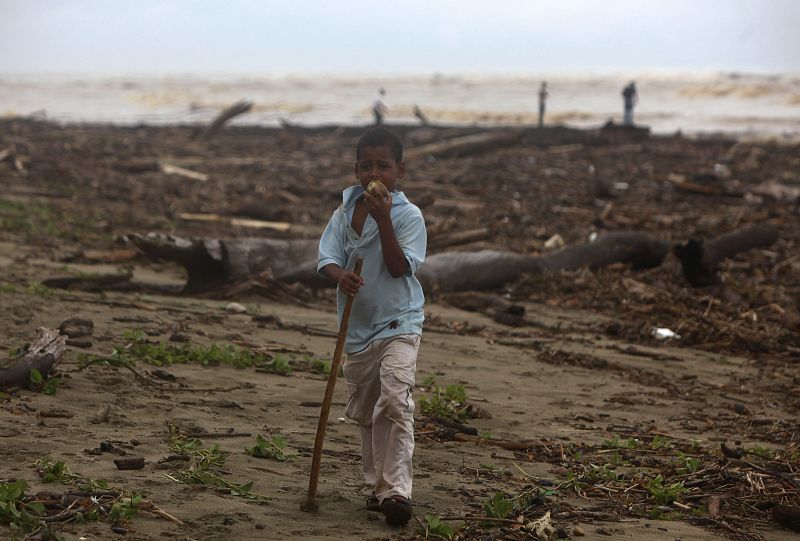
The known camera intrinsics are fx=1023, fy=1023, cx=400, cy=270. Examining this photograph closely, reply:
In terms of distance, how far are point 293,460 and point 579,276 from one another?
22.7 feet

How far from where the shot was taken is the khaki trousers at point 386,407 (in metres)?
4.31

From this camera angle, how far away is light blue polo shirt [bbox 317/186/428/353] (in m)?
4.47

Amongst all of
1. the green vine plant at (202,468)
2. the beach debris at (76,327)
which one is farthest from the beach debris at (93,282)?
the green vine plant at (202,468)

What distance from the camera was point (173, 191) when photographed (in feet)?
60.3

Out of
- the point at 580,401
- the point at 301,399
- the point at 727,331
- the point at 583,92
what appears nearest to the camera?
the point at 301,399

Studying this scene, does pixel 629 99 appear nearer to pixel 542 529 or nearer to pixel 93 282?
pixel 93 282

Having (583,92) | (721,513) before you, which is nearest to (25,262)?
(721,513)

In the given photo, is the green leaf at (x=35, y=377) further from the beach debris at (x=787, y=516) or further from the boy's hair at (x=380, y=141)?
the beach debris at (x=787, y=516)

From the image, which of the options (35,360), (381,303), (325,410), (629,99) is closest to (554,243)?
(35,360)

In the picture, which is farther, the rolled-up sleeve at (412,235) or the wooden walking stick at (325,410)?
the rolled-up sleeve at (412,235)

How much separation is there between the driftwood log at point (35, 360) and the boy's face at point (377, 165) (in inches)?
95.7

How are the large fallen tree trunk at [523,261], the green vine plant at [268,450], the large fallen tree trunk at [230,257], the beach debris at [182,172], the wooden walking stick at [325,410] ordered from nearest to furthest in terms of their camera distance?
the wooden walking stick at [325,410] → the green vine plant at [268,450] → the large fallen tree trunk at [230,257] → the large fallen tree trunk at [523,261] → the beach debris at [182,172]

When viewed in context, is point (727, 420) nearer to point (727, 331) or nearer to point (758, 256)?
point (727, 331)

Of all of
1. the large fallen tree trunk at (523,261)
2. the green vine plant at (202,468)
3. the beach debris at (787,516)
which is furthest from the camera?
the large fallen tree trunk at (523,261)
